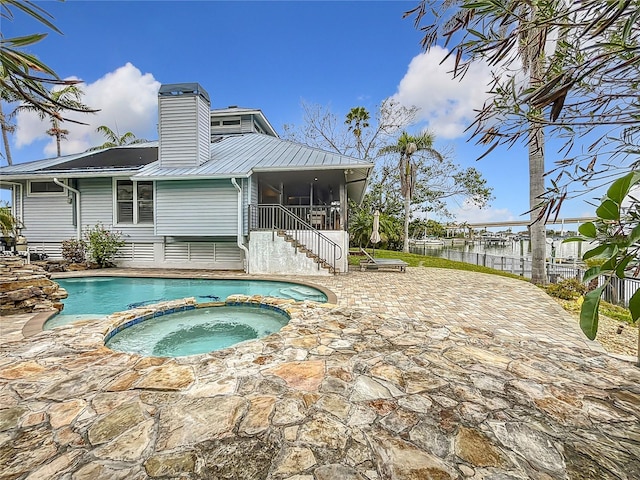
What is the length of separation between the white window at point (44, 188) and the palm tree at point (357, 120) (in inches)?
679

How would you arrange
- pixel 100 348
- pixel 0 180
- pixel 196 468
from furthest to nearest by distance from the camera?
pixel 0 180 → pixel 100 348 → pixel 196 468

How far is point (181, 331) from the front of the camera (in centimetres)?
505

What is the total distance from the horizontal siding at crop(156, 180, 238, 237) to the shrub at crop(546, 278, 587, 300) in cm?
998

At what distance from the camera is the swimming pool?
6959 millimetres

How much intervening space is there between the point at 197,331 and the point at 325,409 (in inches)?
138

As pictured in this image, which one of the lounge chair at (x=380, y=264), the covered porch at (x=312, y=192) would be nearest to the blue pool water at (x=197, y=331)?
the covered porch at (x=312, y=192)

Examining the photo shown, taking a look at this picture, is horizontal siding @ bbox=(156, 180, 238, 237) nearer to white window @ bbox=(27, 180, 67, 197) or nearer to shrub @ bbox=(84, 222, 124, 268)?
shrub @ bbox=(84, 222, 124, 268)

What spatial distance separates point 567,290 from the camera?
7812 millimetres

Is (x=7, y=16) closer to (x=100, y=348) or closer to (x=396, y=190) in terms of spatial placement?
(x=100, y=348)

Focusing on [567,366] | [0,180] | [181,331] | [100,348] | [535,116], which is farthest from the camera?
[0,180]

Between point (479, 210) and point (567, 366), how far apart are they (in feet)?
78.5

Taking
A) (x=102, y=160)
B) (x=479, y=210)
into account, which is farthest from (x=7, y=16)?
(x=479, y=210)

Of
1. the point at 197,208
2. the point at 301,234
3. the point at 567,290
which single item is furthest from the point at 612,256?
the point at 197,208

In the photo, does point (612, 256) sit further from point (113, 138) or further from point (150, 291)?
point (113, 138)
